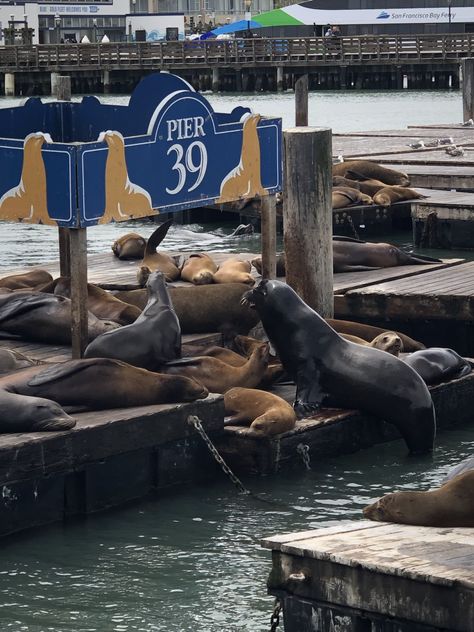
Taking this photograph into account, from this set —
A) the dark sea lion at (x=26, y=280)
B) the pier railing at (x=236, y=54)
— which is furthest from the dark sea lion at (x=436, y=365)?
the pier railing at (x=236, y=54)

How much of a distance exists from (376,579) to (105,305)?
14.7ft

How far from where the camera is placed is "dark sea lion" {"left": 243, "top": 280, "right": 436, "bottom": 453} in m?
8.64

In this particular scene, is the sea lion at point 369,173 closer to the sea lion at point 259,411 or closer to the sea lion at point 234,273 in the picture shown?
the sea lion at point 234,273

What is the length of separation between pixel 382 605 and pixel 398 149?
18.1 m

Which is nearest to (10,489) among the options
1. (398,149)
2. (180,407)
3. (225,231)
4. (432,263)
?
(180,407)

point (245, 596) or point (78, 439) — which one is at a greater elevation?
point (78, 439)

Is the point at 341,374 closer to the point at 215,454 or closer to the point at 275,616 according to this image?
the point at 215,454

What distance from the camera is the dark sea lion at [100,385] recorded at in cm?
788

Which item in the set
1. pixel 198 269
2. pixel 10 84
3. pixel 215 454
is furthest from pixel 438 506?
pixel 10 84

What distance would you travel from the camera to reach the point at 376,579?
5.35 metres

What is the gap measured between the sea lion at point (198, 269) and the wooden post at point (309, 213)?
55cm

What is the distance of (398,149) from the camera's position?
23031 mm

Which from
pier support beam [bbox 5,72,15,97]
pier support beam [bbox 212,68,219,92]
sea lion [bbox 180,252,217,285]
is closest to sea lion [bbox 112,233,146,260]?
sea lion [bbox 180,252,217,285]

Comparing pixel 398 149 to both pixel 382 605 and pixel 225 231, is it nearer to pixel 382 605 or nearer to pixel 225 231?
pixel 225 231
